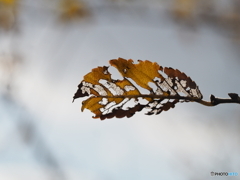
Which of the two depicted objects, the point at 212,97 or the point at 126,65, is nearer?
the point at 212,97

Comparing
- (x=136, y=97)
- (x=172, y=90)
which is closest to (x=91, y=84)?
(x=136, y=97)

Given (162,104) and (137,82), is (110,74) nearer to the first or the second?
(137,82)

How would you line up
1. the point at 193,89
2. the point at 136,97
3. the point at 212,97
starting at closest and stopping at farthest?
the point at 212,97, the point at 193,89, the point at 136,97

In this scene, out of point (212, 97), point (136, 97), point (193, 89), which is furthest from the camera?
point (136, 97)

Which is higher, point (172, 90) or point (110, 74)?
point (110, 74)

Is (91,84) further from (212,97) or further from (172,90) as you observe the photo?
(212,97)

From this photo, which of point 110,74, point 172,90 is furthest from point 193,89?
point 110,74

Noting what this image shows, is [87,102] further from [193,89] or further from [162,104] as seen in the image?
[193,89]

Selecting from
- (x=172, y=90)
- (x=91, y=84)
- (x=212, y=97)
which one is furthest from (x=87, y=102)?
(x=212, y=97)

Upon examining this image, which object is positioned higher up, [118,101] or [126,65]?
[126,65]
